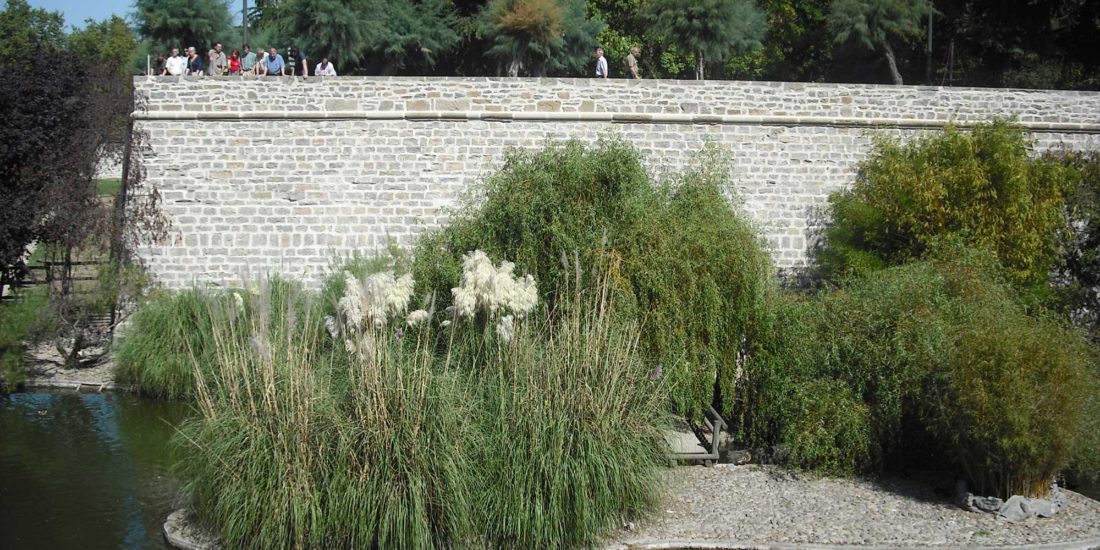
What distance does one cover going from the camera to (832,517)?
878 centimetres

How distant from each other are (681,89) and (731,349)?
660 centimetres

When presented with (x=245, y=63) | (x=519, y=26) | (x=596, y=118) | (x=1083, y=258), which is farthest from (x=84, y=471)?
(x=519, y=26)

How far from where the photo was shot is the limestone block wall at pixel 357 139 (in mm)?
15812

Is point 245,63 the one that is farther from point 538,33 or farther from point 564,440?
point 564,440

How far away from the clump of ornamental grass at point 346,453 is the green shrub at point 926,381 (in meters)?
3.80

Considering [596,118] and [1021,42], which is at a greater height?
[1021,42]

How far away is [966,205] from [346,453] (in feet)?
32.3

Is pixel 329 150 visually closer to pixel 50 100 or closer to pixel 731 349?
pixel 50 100

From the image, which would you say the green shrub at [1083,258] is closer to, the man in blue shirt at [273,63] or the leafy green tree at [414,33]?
the man in blue shirt at [273,63]

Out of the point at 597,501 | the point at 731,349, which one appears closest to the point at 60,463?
the point at 597,501

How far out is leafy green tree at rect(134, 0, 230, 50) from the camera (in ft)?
92.4

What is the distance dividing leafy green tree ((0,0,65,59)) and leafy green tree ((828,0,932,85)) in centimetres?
2458

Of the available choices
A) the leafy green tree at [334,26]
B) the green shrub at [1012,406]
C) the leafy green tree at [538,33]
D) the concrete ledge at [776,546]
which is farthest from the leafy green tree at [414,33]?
the concrete ledge at [776,546]

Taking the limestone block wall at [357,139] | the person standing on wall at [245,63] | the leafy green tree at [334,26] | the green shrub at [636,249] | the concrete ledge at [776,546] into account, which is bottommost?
the concrete ledge at [776,546]
